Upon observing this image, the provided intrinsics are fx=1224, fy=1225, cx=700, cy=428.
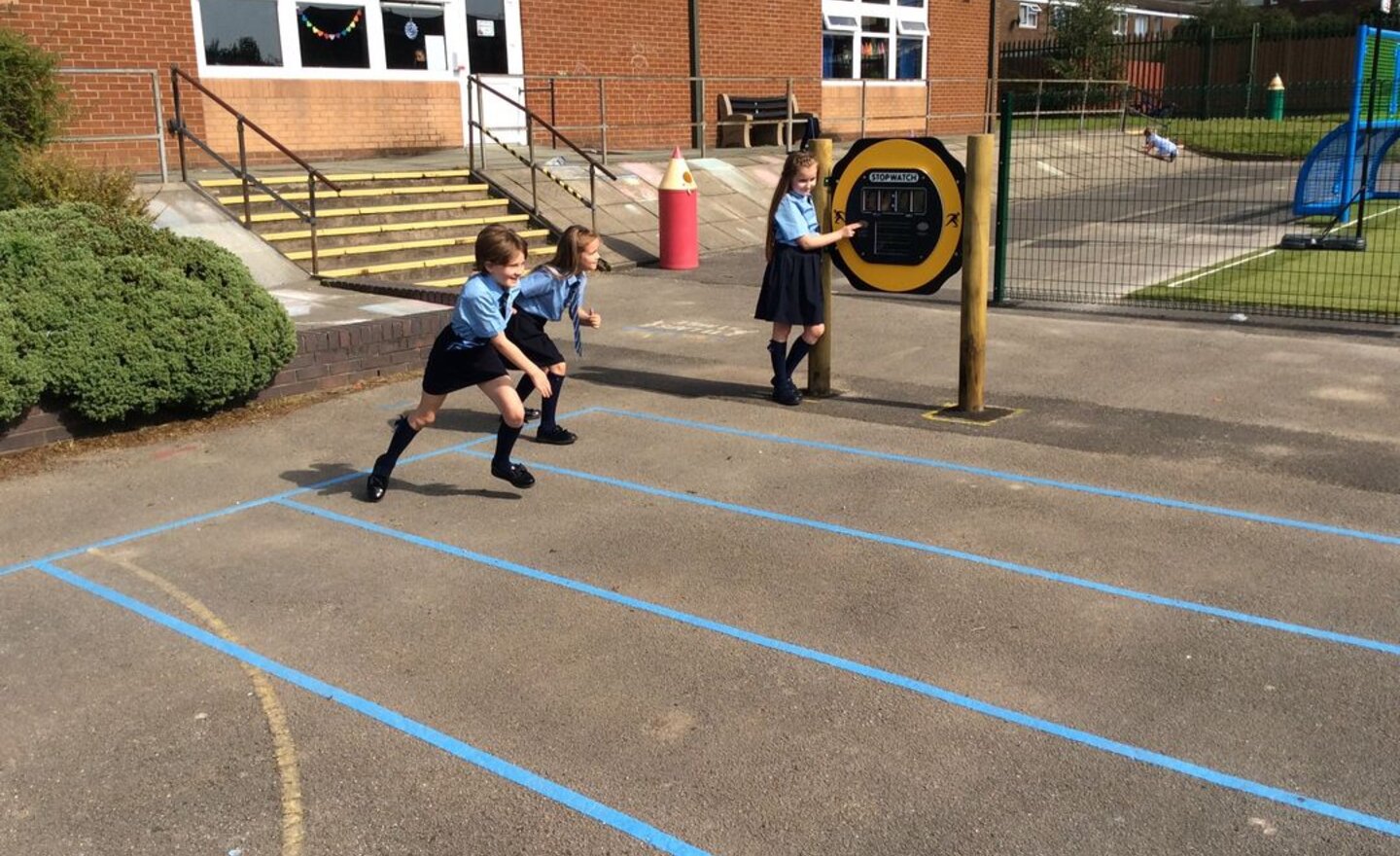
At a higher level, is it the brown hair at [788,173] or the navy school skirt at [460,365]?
the brown hair at [788,173]

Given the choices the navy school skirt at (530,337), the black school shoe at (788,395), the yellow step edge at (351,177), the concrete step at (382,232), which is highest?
the yellow step edge at (351,177)

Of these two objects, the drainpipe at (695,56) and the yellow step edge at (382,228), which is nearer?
the yellow step edge at (382,228)

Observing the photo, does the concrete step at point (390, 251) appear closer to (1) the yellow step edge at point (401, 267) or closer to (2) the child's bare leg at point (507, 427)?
(1) the yellow step edge at point (401, 267)

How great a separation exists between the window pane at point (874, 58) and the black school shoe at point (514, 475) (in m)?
22.9

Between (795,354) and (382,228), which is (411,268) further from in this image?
(795,354)

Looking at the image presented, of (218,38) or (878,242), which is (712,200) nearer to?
(218,38)

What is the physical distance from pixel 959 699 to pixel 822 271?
4.49 metres

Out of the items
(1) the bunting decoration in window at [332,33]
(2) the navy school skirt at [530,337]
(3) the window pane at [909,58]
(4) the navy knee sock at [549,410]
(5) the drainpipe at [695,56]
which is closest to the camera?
(2) the navy school skirt at [530,337]

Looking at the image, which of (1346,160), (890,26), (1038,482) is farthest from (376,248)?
(890,26)

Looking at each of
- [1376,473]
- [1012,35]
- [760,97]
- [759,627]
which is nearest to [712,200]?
[760,97]

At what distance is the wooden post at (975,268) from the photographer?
7.52m

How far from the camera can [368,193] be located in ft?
47.3

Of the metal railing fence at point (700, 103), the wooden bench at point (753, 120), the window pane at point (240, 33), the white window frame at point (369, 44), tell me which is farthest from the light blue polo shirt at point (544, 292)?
the wooden bench at point (753, 120)

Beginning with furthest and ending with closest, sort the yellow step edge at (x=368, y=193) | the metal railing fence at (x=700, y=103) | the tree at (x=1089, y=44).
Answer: the tree at (x=1089, y=44)
the metal railing fence at (x=700, y=103)
the yellow step edge at (x=368, y=193)
